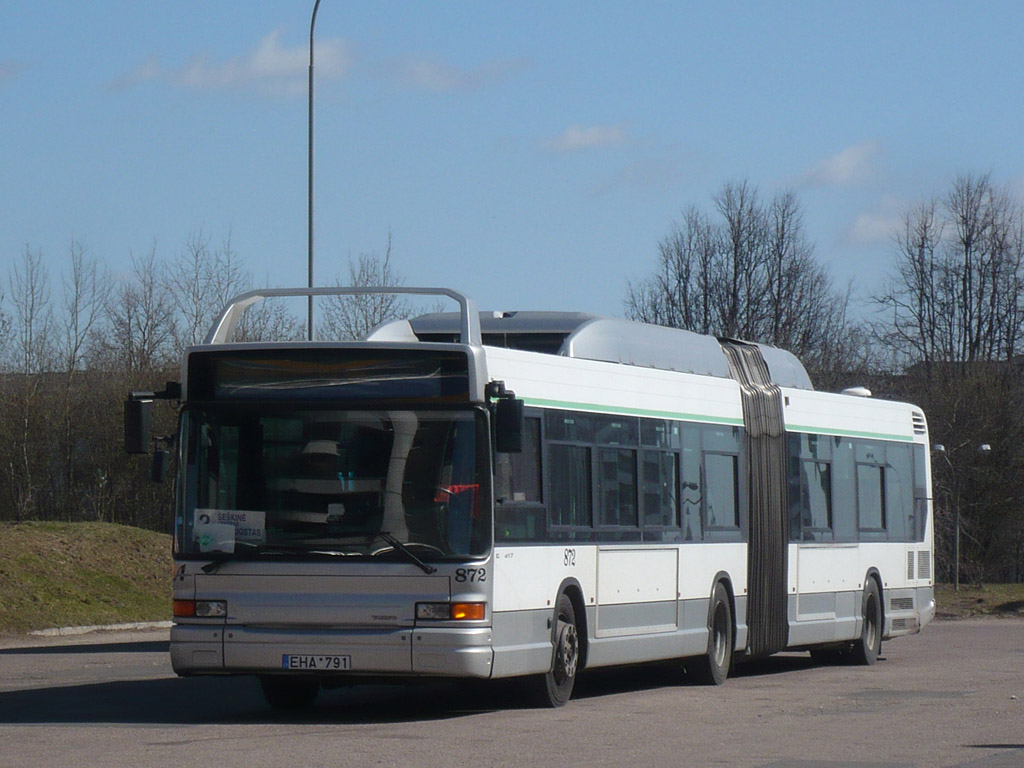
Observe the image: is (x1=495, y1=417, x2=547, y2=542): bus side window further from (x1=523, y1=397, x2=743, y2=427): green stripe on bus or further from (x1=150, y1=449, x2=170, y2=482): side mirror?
(x1=150, y1=449, x2=170, y2=482): side mirror

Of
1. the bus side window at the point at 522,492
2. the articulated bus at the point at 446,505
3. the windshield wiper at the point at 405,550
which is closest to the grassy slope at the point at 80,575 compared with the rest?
the articulated bus at the point at 446,505

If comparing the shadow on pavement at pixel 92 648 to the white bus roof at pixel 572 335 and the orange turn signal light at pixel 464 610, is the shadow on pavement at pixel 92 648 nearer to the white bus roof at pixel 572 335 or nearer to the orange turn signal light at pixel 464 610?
the white bus roof at pixel 572 335

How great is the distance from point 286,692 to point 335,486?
7.59ft

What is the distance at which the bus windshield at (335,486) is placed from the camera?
13.1 m

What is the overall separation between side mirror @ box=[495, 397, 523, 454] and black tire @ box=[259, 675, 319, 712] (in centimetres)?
273

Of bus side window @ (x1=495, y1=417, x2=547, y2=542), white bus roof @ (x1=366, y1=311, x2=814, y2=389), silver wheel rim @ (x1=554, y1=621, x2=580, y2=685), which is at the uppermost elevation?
white bus roof @ (x1=366, y1=311, x2=814, y2=389)

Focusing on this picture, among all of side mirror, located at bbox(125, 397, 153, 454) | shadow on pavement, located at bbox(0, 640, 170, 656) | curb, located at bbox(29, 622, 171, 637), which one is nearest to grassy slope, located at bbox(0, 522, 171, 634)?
curb, located at bbox(29, 622, 171, 637)

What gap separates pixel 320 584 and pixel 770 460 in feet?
25.4

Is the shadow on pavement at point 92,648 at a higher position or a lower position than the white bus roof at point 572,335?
lower

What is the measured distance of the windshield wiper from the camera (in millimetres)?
12992

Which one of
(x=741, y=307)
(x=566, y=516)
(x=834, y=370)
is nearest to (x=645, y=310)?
(x=741, y=307)

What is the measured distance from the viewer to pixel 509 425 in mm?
13141

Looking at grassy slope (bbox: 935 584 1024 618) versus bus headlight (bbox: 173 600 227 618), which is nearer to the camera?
bus headlight (bbox: 173 600 227 618)

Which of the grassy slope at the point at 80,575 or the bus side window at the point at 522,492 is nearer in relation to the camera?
the bus side window at the point at 522,492
